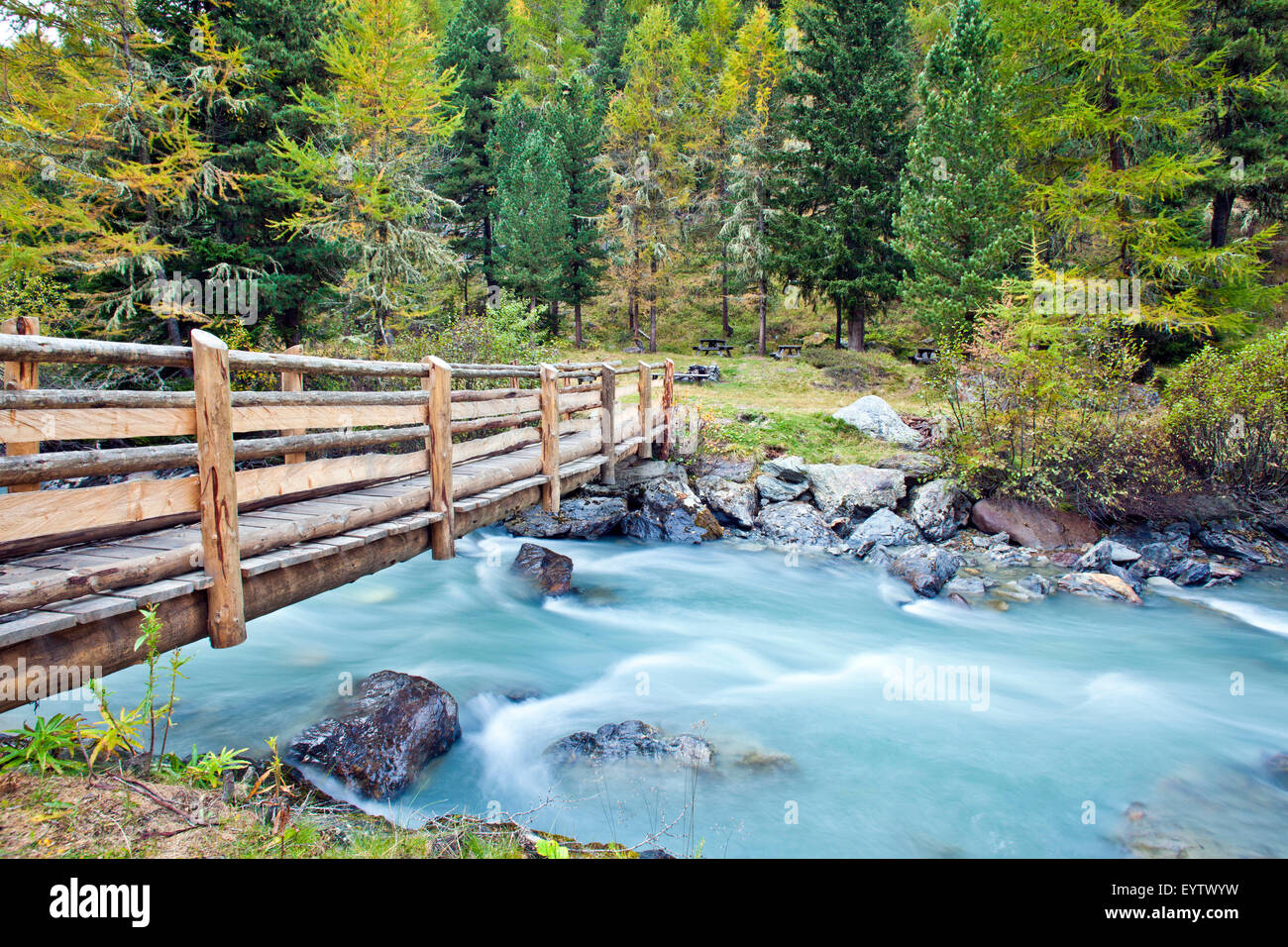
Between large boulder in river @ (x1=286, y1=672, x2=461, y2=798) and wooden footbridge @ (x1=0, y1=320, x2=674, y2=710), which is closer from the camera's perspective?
wooden footbridge @ (x1=0, y1=320, x2=674, y2=710)

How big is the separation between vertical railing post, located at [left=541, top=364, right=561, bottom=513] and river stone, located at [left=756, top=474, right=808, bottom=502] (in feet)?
21.9

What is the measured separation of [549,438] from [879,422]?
438 inches

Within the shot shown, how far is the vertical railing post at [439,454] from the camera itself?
6.20 meters

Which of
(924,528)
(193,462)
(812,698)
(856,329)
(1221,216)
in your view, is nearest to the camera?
(193,462)

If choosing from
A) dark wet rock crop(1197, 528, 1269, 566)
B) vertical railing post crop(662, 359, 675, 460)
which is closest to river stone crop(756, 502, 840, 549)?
vertical railing post crop(662, 359, 675, 460)

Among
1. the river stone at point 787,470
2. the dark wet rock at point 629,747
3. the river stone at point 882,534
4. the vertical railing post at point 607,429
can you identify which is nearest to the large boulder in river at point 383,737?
the dark wet rock at point 629,747

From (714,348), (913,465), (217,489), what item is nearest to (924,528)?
(913,465)

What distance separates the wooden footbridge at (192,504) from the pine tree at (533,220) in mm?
24583

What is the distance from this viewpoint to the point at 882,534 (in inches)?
505

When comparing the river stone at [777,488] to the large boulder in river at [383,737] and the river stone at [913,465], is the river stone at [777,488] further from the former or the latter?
the large boulder in river at [383,737]

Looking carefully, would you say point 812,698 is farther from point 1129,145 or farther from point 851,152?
point 851,152

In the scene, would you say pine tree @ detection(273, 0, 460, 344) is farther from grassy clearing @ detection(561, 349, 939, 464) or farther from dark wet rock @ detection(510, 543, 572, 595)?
dark wet rock @ detection(510, 543, 572, 595)

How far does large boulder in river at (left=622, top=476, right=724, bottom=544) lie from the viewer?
13273mm
